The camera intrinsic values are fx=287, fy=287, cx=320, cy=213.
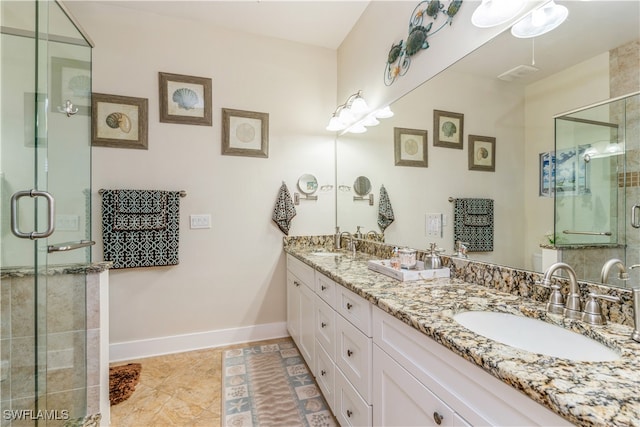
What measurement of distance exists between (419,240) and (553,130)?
90 cm

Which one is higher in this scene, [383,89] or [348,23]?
[348,23]

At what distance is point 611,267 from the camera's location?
2.87 ft

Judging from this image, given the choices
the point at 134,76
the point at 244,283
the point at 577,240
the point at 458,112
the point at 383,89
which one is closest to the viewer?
the point at 577,240

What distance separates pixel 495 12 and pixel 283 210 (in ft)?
6.34

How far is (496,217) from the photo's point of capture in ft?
4.29

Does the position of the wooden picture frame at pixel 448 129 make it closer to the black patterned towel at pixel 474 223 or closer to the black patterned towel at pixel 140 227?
the black patterned towel at pixel 474 223

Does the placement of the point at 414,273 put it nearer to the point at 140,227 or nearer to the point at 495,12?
the point at 495,12

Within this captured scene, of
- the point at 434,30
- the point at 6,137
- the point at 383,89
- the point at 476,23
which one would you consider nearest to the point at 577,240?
the point at 476,23

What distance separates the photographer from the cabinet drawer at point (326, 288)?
1556mm

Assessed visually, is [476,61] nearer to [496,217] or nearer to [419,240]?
[496,217]

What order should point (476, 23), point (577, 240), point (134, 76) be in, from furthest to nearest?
point (134, 76) → point (476, 23) → point (577, 240)

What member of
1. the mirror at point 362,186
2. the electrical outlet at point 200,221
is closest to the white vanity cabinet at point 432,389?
the mirror at point 362,186

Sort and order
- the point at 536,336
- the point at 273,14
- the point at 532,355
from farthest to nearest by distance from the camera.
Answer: the point at 273,14, the point at 536,336, the point at 532,355

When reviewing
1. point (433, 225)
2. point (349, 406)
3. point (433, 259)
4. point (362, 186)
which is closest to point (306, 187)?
point (362, 186)
